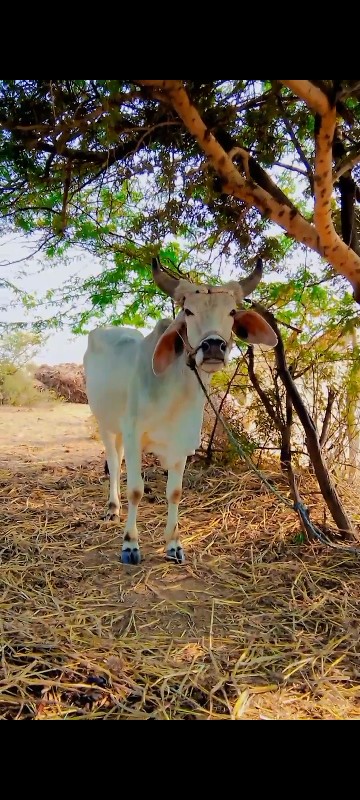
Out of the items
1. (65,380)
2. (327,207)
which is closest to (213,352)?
(327,207)

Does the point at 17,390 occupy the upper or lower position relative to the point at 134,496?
upper

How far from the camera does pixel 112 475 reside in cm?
463

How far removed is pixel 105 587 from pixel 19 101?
282 centimetres

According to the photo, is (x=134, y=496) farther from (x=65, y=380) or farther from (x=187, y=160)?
(x=65, y=380)

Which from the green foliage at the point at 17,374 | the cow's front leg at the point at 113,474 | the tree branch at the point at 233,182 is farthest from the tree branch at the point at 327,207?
the green foliage at the point at 17,374

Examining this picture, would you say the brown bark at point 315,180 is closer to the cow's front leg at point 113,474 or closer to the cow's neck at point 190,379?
the cow's neck at point 190,379

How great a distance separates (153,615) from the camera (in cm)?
302

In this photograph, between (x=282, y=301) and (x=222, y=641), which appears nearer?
(x=222, y=641)

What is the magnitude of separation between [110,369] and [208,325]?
1.32 metres

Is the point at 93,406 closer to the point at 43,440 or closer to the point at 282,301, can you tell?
the point at 282,301

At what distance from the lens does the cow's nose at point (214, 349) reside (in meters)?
2.82

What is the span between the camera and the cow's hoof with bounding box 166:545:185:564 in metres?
3.75

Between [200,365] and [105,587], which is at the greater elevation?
[200,365]
